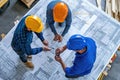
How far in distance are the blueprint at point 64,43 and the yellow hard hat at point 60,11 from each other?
39 centimetres

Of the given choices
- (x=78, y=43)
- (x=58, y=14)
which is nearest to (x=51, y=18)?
(x=58, y=14)

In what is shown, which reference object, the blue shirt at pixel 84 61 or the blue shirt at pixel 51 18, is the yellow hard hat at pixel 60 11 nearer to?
the blue shirt at pixel 51 18

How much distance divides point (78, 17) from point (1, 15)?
2.76 ft

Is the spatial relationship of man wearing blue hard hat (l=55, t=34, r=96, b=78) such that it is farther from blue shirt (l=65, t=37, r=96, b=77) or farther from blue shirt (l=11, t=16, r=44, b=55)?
blue shirt (l=11, t=16, r=44, b=55)

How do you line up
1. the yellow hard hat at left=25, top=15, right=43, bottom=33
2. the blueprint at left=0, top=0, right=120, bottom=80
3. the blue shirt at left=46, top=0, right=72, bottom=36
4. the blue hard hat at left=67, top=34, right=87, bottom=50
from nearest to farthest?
the blue hard hat at left=67, top=34, right=87, bottom=50
the yellow hard hat at left=25, top=15, right=43, bottom=33
the blue shirt at left=46, top=0, right=72, bottom=36
the blueprint at left=0, top=0, right=120, bottom=80

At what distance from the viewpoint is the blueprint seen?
255cm

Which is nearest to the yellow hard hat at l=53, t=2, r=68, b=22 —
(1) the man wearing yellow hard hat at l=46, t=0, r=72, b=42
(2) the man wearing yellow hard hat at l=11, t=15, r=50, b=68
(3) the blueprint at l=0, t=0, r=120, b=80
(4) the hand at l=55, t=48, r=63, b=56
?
(1) the man wearing yellow hard hat at l=46, t=0, r=72, b=42

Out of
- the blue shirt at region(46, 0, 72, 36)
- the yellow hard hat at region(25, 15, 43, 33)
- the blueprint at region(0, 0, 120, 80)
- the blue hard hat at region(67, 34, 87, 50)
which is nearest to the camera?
the blue hard hat at region(67, 34, 87, 50)

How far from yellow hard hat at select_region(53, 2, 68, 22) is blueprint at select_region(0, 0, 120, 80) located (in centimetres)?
39

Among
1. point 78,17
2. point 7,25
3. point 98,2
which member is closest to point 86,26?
point 78,17

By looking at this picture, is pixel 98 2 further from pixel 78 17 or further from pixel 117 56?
pixel 117 56

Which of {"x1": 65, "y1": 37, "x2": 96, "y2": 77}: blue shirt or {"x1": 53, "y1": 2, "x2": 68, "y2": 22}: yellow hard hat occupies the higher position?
{"x1": 53, "y1": 2, "x2": 68, "y2": 22}: yellow hard hat

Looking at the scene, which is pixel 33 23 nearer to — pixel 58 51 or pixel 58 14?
pixel 58 14

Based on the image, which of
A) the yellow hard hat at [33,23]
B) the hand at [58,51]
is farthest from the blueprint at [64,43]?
the yellow hard hat at [33,23]
